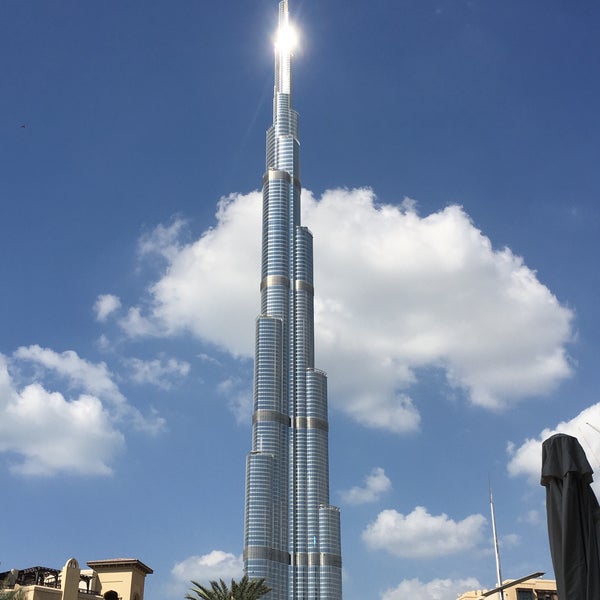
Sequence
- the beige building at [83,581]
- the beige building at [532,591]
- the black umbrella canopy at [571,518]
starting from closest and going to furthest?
the black umbrella canopy at [571,518]
the beige building at [83,581]
the beige building at [532,591]

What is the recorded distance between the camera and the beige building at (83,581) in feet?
202

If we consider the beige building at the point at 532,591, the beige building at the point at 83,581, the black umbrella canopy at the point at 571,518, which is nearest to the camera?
the black umbrella canopy at the point at 571,518

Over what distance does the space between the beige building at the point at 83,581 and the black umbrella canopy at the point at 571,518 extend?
4833cm

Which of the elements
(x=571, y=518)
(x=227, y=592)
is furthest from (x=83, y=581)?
(x=571, y=518)

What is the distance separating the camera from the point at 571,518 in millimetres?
15055

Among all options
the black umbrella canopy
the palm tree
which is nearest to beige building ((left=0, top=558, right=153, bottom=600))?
the palm tree

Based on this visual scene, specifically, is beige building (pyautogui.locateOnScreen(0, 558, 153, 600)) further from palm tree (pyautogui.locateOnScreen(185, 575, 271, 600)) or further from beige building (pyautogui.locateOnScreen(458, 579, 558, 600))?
beige building (pyautogui.locateOnScreen(458, 579, 558, 600))

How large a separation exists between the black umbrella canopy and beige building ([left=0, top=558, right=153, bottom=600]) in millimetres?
48328

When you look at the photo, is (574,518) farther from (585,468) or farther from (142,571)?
(142,571)

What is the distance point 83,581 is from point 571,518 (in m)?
64.9

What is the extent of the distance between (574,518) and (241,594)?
52172mm

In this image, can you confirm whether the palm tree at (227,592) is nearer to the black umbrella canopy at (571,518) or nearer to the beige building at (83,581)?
the beige building at (83,581)

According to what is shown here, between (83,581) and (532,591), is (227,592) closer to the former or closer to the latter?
(83,581)

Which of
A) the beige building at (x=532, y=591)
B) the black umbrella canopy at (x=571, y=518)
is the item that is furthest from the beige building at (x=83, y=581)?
the beige building at (x=532, y=591)
